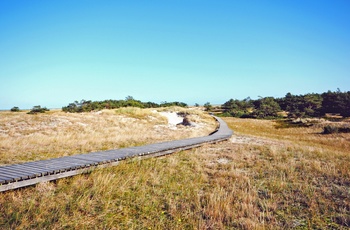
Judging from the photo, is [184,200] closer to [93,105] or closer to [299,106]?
[93,105]

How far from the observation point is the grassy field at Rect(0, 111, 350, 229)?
17.6 ft

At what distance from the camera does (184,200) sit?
22.1 ft

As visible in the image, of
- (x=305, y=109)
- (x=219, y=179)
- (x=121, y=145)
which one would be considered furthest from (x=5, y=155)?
(x=305, y=109)

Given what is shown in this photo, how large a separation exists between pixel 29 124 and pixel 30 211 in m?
20.7

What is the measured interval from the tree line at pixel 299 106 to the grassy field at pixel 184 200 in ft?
179

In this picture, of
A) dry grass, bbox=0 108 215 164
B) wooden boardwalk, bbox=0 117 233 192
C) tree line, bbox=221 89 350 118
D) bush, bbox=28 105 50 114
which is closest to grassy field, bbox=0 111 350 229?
wooden boardwalk, bbox=0 117 233 192

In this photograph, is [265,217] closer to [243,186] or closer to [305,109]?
[243,186]

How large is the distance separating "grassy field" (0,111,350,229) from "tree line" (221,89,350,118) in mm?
54608

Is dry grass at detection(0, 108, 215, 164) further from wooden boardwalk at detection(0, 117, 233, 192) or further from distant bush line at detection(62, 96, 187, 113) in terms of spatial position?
distant bush line at detection(62, 96, 187, 113)

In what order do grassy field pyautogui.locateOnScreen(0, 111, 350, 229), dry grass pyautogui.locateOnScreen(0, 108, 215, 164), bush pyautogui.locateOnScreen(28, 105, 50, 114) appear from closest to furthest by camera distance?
1. grassy field pyautogui.locateOnScreen(0, 111, 350, 229)
2. dry grass pyautogui.locateOnScreen(0, 108, 215, 164)
3. bush pyautogui.locateOnScreen(28, 105, 50, 114)

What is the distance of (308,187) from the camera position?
7.85 meters

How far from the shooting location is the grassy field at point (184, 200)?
17.6ft

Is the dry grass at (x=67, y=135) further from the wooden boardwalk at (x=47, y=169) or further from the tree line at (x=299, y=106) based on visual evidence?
the tree line at (x=299, y=106)

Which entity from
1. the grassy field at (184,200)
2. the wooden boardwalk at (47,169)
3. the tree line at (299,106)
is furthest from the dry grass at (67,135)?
the tree line at (299,106)
